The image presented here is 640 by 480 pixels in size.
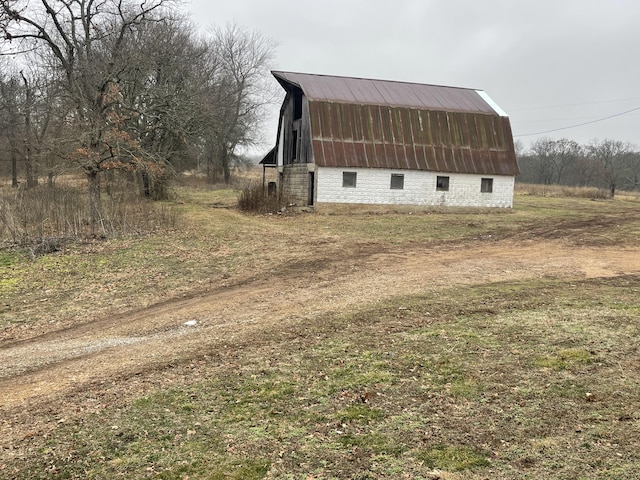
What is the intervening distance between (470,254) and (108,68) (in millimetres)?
15254

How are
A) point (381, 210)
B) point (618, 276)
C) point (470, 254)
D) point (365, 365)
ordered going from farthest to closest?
point (381, 210), point (470, 254), point (618, 276), point (365, 365)

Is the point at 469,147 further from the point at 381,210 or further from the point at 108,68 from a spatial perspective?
the point at 108,68

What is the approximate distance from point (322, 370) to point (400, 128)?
74.4ft

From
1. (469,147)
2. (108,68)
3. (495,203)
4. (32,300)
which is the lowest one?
(32,300)

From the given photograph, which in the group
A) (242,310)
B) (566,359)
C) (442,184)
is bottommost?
(242,310)

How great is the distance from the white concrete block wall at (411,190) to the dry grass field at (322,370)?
13168mm

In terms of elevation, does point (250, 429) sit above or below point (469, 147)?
below

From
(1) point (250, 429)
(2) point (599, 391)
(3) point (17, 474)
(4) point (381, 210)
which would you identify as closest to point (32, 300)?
(3) point (17, 474)

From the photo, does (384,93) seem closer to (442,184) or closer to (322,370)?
(442,184)

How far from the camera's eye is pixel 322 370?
17.0ft

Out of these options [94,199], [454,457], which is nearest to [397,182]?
[94,199]

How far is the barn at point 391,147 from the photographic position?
24734 mm

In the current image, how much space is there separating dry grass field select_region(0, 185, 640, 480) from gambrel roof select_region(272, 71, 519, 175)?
14.1 meters

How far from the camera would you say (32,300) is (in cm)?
926
